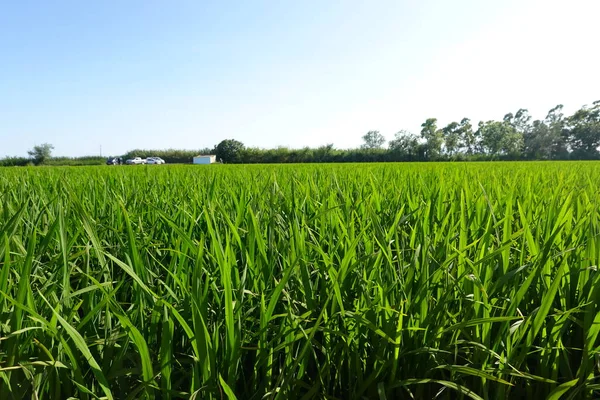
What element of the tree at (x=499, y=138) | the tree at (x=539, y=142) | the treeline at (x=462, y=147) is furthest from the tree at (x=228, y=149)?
the tree at (x=539, y=142)

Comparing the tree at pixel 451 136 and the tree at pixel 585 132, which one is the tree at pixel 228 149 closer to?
the tree at pixel 451 136

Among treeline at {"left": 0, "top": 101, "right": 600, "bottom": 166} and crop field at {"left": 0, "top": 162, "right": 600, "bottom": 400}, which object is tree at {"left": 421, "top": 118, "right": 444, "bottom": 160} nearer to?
treeline at {"left": 0, "top": 101, "right": 600, "bottom": 166}

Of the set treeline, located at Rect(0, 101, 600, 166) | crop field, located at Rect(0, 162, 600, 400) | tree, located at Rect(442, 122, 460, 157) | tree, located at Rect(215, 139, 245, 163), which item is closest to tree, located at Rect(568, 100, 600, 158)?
treeline, located at Rect(0, 101, 600, 166)

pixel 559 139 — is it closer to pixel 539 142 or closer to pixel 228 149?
pixel 539 142

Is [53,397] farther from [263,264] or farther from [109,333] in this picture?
[263,264]

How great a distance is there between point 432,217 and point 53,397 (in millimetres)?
1043

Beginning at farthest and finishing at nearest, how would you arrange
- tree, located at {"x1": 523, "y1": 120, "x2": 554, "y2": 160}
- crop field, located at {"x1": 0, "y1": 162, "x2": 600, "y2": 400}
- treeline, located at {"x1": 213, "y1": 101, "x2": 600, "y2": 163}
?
tree, located at {"x1": 523, "y1": 120, "x2": 554, "y2": 160} < treeline, located at {"x1": 213, "y1": 101, "x2": 600, "y2": 163} < crop field, located at {"x1": 0, "y1": 162, "x2": 600, "y2": 400}

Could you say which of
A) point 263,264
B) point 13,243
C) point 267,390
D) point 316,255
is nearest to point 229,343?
point 267,390

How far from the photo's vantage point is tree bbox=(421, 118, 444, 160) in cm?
4350

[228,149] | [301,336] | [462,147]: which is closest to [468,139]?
[462,147]

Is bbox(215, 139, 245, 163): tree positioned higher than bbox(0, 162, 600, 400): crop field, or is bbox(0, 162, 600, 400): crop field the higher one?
bbox(215, 139, 245, 163): tree

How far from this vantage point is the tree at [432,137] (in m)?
43.5

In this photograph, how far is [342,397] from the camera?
628 mm

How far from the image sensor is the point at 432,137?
5131 centimetres
